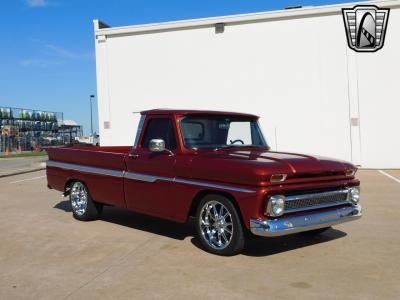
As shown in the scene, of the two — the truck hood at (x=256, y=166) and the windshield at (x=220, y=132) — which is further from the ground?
the windshield at (x=220, y=132)

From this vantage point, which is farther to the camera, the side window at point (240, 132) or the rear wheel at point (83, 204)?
the rear wheel at point (83, 204)

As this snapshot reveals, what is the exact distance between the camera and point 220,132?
259 inches

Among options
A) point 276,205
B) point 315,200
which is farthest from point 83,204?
point 315,200

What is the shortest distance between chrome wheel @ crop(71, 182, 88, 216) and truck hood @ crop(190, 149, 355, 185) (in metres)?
2.87

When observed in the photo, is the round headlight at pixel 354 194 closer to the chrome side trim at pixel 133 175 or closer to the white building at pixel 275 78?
the chrome side trim at pixel 133 175

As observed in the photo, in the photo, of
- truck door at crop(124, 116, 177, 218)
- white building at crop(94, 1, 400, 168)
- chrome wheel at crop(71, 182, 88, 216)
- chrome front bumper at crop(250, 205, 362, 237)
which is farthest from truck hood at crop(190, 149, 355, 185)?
white building at crop(94, 1, 400, 168)

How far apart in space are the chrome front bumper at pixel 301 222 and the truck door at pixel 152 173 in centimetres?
153

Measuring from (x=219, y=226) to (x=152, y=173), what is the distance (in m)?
1.37

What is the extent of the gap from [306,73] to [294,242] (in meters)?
13.1

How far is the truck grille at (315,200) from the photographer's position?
5.26 m

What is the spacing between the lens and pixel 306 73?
18.3 m

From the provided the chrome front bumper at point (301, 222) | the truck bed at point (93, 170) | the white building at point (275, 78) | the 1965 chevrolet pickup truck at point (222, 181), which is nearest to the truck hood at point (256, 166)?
the 1965 chevrolet pickup truck at point (222, 181)

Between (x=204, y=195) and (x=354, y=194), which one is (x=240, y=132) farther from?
(x=354, y=194)

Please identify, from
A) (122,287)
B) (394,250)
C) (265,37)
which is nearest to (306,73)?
(265,37)
